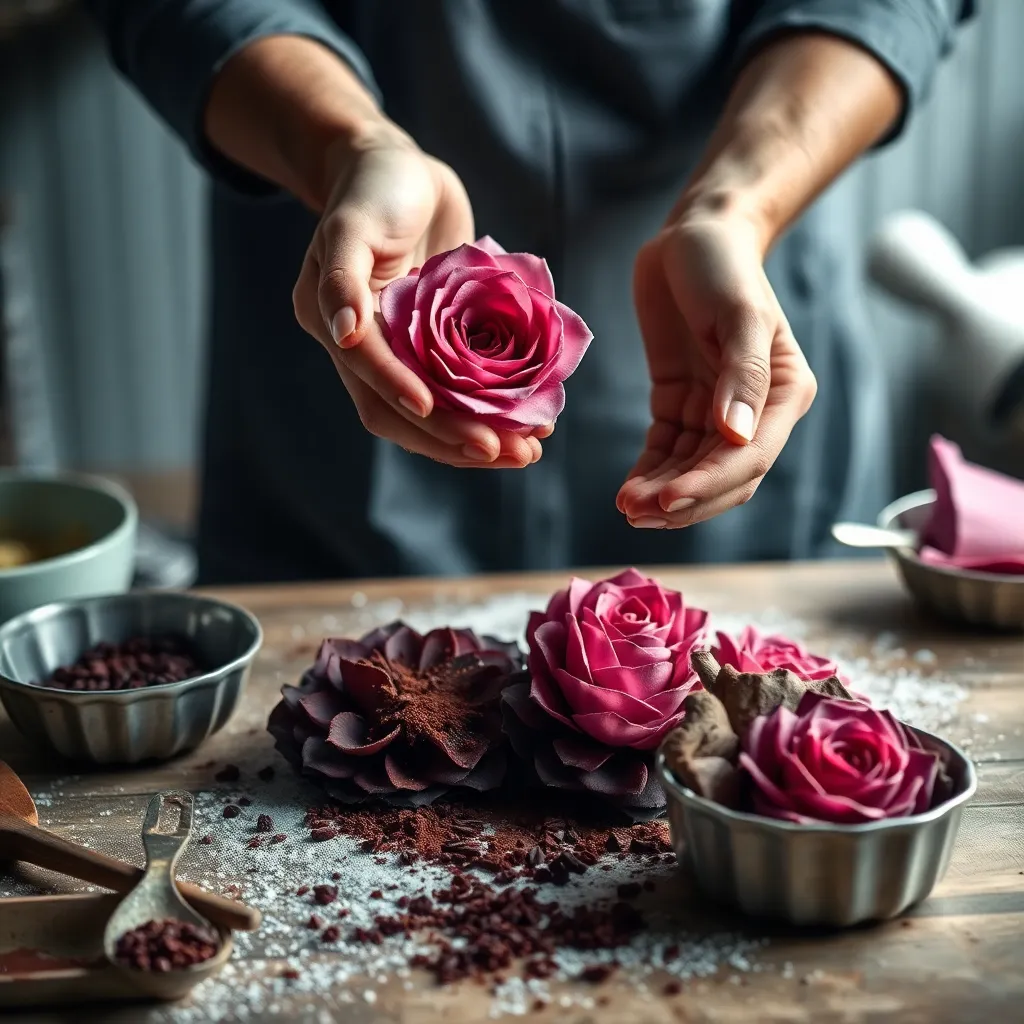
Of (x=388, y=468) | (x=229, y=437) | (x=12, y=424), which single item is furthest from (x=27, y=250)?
(x=388, y=468)

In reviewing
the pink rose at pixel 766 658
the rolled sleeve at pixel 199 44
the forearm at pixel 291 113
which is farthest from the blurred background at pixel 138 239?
the pink rose at pixel 766 658

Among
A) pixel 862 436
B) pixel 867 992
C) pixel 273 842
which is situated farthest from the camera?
pixel 862 436

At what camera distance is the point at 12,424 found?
2730mm

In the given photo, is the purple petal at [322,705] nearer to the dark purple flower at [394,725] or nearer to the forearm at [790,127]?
the dark purple flower at [394,725]

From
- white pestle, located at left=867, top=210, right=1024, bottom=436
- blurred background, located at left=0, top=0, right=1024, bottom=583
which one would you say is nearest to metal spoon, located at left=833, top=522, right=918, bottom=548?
white pestle, located at left=867, top=210, right=1024, bottom=436

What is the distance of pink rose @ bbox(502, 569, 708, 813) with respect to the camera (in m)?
0.83

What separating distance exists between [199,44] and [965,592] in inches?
34.2

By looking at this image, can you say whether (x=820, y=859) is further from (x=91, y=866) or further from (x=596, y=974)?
(x=91, y=866)

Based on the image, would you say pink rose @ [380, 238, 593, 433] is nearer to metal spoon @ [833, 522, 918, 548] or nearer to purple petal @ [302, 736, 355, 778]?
purple petal @ [302, 736, 355, 778]

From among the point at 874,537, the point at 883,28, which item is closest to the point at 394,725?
the point at 874,537

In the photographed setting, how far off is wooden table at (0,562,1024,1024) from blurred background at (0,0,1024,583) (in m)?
1.59

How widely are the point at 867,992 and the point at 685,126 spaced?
3.20 feet

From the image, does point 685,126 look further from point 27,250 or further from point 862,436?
point 27,250

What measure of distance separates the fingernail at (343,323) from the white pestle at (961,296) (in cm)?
182
